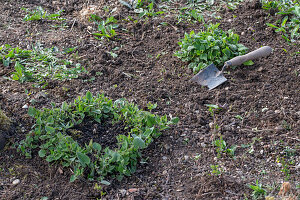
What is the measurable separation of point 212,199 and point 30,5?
161 inches

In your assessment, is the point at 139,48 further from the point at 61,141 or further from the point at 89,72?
the point at 61,141

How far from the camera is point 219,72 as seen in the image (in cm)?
402

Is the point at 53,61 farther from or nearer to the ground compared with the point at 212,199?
farther from the ground

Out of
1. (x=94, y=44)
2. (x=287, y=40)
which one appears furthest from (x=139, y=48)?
(x=287, y=40)

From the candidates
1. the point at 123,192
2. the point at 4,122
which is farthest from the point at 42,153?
the point at 123,192

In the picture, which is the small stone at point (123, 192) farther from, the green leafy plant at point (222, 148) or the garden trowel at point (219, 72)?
the garden trowel at point (219, 72)

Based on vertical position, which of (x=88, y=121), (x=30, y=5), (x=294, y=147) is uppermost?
(x=30, y=5)

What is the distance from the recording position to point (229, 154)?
3.15m

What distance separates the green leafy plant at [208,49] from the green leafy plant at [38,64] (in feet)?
4.08

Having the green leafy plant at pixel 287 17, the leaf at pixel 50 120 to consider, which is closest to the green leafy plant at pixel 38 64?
the leaf at pixel 50 120

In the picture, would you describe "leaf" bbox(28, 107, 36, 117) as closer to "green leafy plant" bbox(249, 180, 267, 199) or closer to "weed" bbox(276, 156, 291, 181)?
"green leafy plant" bbox(249, 180, 267, 199)

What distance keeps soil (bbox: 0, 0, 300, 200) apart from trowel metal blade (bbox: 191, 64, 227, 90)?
8cm

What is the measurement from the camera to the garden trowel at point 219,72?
3963 mm

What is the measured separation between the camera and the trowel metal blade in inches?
155
